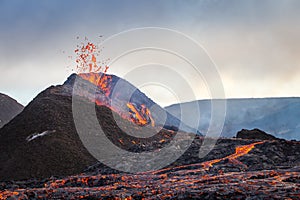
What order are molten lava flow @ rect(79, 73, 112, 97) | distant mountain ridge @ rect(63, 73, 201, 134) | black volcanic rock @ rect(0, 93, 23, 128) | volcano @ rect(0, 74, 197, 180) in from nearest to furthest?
volcano @ rect(0, 74, 197, 180)
distant mountain ridge @ rect(63, 73, 201, 134)
molten lava flow @ rect(79, 73, 112, 97)
black volcanic rock @ rect(0, 93, 23, 128)

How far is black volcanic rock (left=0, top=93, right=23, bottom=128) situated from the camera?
127113mm

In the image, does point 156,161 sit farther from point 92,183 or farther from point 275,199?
point 275,199

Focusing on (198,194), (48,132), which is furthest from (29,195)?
(48,132)

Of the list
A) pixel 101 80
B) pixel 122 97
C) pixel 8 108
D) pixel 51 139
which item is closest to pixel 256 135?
pixel 51 139

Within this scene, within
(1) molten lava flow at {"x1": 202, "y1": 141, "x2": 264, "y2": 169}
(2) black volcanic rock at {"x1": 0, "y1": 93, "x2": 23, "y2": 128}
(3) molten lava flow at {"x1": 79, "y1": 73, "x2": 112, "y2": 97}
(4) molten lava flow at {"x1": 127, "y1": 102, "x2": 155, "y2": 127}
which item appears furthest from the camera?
(2) black volcanic rock at {"x1": 0, "y1": 93, "x2": 23, "y2": 128}

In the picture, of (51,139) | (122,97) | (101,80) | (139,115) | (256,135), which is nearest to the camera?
(51,139)

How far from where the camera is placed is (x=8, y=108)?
134500 millimetres

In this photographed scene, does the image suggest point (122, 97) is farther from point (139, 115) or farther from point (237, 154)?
point (237, 154)

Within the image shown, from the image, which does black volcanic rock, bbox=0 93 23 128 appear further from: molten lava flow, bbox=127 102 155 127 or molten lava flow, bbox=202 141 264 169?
molten lava flow, bbox=202 141 264 169

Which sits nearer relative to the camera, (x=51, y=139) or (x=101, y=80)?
(x=51, y=139)

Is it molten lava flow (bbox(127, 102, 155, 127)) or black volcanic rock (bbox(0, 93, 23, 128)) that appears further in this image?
black volcanic rock (bbox(0, 93, 23, 128))

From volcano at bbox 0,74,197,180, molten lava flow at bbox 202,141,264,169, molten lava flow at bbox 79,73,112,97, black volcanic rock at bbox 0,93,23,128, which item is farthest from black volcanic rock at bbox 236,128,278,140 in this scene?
black volcanic rock at bbox 0,93,23,128

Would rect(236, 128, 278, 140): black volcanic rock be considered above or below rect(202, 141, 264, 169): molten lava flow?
above

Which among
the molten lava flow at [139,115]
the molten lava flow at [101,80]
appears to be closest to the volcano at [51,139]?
the molten lava flow at [139,115]
